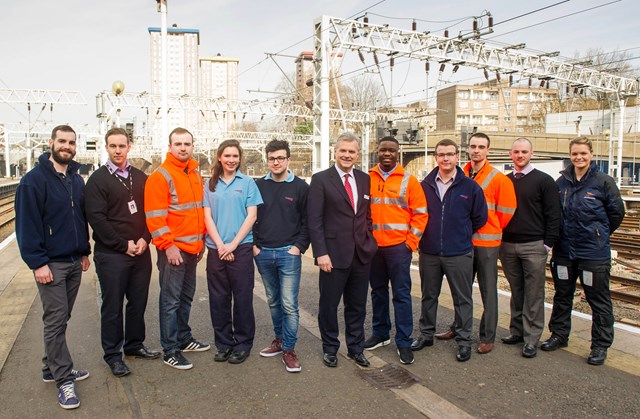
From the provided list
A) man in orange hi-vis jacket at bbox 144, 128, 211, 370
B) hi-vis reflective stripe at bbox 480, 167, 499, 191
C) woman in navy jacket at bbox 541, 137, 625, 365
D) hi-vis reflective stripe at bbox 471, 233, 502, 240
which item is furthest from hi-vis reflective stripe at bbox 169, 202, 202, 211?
woman in navy jacket at bbox 541, 137, 625, 365

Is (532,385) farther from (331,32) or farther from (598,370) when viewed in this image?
(331,32)

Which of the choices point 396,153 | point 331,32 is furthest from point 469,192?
point 331,32

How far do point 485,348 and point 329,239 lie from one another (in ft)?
6.29

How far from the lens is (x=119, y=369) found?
432cm

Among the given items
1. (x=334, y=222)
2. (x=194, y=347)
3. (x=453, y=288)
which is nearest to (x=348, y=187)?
(x=334, y=222)

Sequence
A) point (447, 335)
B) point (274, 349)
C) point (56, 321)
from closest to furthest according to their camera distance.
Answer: point (56, 321), point (274, 349), point (447, 335)

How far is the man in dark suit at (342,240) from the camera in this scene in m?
4.52

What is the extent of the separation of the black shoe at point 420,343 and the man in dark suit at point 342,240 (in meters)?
0.61

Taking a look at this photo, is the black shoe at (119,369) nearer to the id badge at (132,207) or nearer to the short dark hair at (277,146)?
the id badge at (132,207)

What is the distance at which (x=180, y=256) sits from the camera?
4492 millimetres

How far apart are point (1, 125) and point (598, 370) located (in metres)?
71.9

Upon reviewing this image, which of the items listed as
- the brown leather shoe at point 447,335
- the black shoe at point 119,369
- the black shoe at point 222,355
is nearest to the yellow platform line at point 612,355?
the brown leather shoe at point 447,335

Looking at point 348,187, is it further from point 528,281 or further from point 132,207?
point 528,281

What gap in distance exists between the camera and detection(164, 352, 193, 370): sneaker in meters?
4.47
